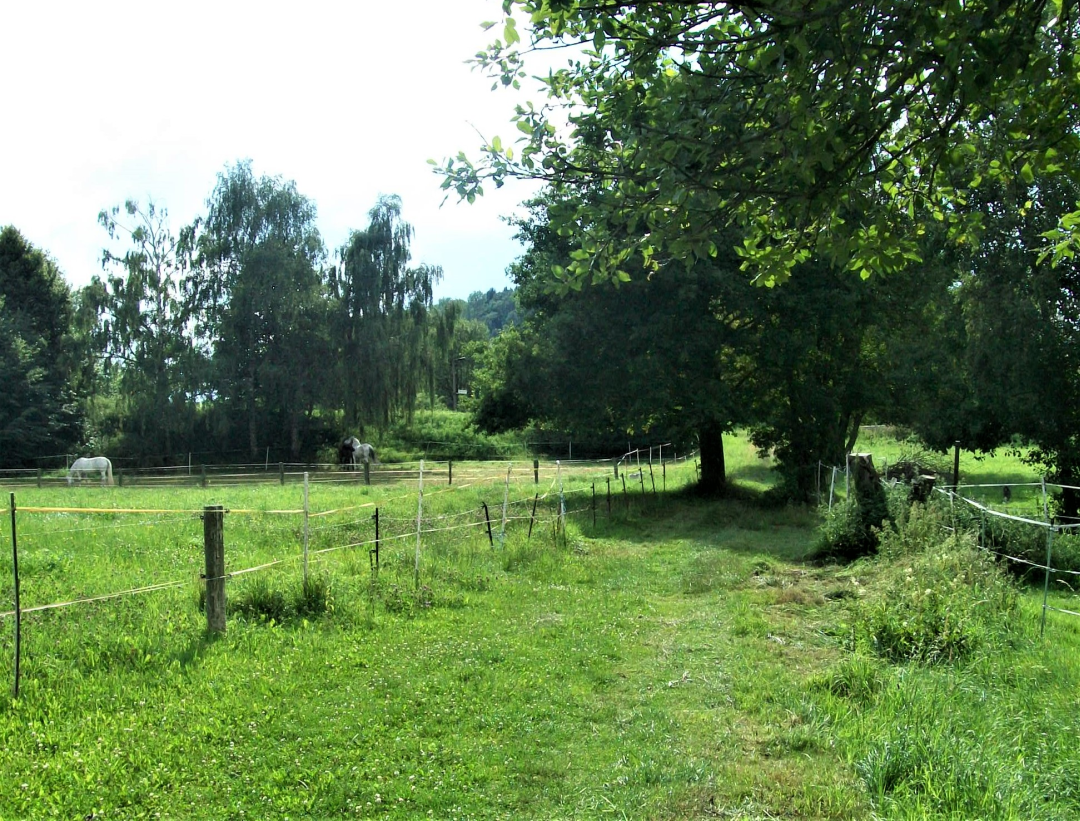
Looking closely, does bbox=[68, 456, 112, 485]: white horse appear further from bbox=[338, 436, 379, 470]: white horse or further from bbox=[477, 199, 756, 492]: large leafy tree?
bbox=[477, 199, 756, 492]: large leafy tree

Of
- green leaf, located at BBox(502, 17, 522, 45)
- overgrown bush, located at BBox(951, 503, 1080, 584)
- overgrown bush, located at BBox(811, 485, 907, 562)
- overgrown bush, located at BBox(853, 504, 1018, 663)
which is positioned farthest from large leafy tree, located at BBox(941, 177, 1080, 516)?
green leaf, located at BBox(502, 17, 522, 45)

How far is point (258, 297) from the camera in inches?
1558

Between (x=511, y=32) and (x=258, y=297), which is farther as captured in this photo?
(x=258, y=297)

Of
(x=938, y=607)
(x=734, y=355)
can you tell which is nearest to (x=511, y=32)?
(x=938, y=607)

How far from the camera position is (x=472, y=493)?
20.9 metres

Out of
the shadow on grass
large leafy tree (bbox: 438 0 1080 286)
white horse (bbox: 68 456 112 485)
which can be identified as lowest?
the shadow on grass

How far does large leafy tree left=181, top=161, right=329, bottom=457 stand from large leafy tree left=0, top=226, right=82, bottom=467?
8555 mm

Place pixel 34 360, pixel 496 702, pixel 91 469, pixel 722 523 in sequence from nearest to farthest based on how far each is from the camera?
pixel 496 702, pixel 722 523, pixel 91 469, pixel 34 360

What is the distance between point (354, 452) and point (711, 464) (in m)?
20.9

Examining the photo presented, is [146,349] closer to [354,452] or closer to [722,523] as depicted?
[354,452]

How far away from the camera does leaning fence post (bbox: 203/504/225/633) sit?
720 centimetres

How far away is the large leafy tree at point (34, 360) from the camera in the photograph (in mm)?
40469

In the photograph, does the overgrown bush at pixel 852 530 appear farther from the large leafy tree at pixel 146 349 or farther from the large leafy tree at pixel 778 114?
the large leafy tree at pixel 146 349

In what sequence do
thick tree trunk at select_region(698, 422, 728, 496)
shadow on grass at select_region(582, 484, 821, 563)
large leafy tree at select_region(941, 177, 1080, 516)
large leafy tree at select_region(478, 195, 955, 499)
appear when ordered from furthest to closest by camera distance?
1. thick tree trunk at select_region(698, 422, 728, 496)
2. large leafy tree at select_region(478, 195, 955, 499)
3. large leafy tree at select_region(941, 177, 1080, 516)
4. shadow on grass at select_region(582, 484, 821, 563)
